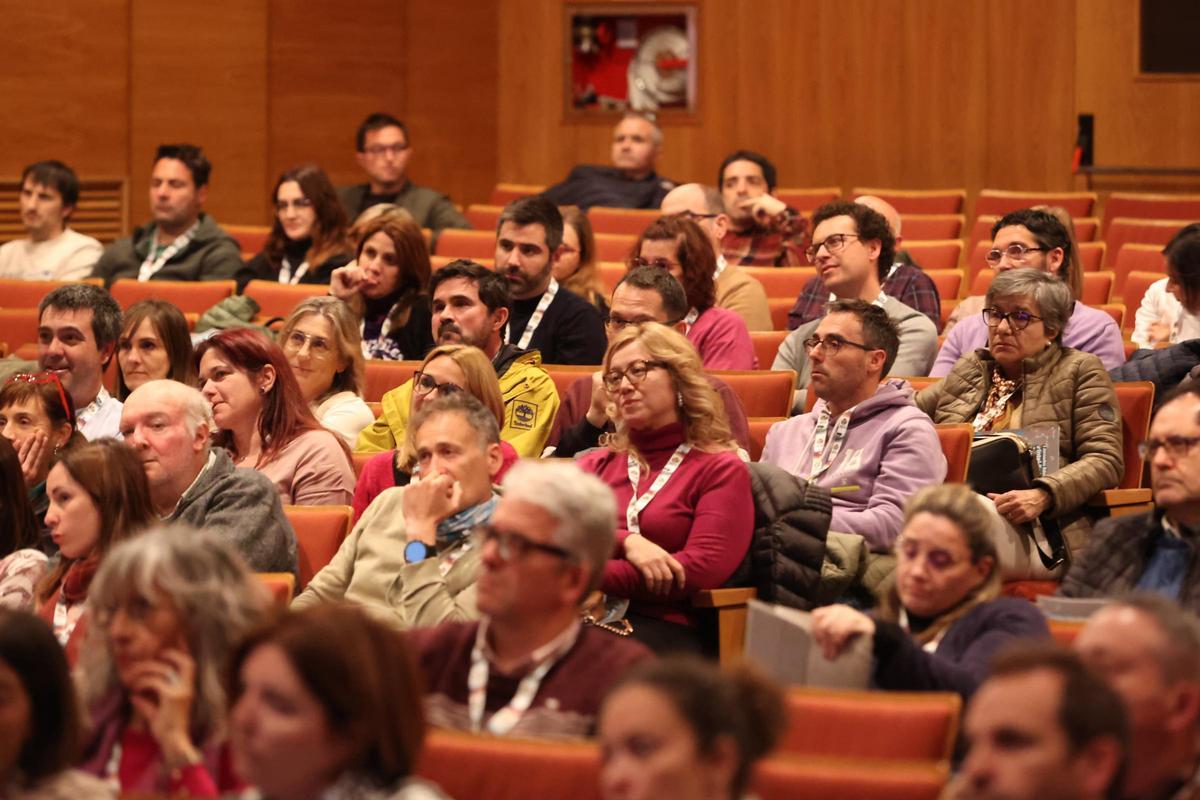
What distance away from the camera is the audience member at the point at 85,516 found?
9.04ft

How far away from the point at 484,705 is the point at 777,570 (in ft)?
3.60

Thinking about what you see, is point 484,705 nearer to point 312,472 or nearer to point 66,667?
point 66,667

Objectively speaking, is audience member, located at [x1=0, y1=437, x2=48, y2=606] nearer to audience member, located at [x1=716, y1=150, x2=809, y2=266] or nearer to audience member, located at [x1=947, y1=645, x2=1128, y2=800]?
audience member, located at [x1=947, y1=645, x2=1128, y2=800]

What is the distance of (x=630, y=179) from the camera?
7426 mm

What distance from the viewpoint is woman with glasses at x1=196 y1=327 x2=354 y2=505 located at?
356 centimetres

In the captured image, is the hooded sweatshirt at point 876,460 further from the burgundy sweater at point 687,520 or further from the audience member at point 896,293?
the audience member at point 896,293

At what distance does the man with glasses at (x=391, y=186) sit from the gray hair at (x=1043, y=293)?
343 centimetres

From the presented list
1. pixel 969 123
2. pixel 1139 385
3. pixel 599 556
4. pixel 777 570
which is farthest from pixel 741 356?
pixel 969 123

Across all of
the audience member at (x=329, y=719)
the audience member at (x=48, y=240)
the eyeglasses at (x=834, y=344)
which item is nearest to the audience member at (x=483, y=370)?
the eyeglasses at (x=834, y=344)

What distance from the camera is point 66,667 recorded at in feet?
6.45

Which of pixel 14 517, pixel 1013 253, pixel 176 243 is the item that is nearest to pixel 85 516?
pixel 14 517

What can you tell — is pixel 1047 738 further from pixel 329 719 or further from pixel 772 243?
pixel 772 243

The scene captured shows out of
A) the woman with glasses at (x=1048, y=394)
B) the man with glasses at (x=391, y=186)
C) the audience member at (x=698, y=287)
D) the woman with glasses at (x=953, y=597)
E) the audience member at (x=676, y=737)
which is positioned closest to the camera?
the audience member at (x=676, y=737)

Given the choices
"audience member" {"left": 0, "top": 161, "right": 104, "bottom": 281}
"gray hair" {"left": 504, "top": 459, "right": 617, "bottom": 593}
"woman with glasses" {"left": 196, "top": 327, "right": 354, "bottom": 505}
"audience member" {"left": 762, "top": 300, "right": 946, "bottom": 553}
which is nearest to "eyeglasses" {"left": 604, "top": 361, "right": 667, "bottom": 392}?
"audience member" {"left": 762, "top": 300, "right": 946, "bottom": 553}
